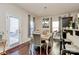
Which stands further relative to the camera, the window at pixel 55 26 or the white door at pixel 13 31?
the white door at pixel 13 31

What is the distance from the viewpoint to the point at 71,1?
3.42 ft

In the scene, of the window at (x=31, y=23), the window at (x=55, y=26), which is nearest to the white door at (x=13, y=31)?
the window at (x=31, y=23)

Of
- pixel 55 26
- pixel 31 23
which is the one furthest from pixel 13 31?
pixel 55 26

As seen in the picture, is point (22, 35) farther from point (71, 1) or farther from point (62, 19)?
point (71, 1)

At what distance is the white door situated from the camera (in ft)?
7.06

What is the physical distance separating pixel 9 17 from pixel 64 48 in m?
1.45

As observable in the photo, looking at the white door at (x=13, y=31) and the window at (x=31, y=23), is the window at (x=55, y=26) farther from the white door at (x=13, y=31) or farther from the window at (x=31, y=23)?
the white door at (x=13, y=31)

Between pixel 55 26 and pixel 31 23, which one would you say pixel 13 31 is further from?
pixel 55 26

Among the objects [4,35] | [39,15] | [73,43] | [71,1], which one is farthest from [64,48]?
[71,1]

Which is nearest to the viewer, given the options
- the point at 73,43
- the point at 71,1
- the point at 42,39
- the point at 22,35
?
the point at 71,1

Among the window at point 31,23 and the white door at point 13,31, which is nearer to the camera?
the window at point 31,23

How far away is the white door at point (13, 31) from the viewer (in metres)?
2.15

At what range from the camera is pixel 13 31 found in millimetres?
2281

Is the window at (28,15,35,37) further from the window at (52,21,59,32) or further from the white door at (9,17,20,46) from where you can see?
the window at (52,21,59,32)
